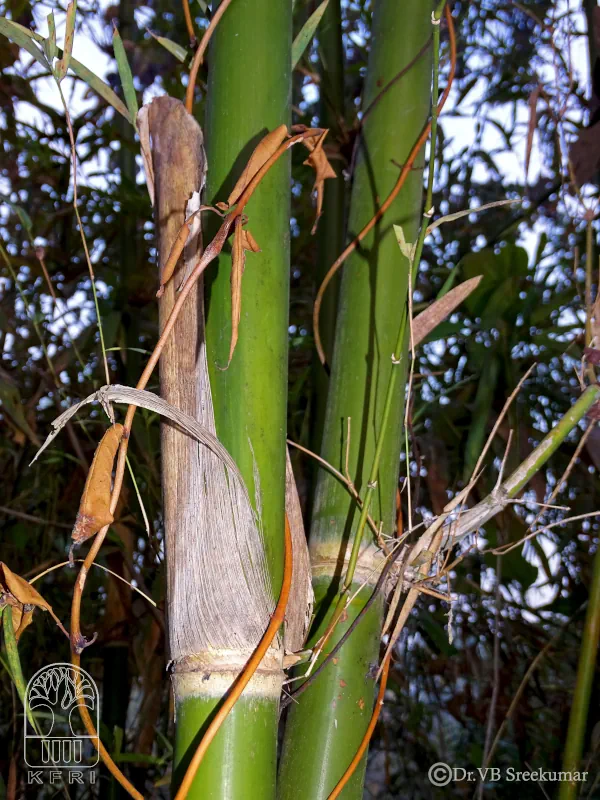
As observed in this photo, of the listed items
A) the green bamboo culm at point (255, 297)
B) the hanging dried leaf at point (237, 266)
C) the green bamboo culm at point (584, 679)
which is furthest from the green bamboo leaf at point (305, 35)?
the green bamboo culm at point (584, 679)

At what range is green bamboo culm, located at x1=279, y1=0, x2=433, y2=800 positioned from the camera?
1.22 ft

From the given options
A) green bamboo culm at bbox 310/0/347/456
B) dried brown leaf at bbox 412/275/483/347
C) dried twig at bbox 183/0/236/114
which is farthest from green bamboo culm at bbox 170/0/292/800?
green bamboo culm at bbox 310/0/347/456

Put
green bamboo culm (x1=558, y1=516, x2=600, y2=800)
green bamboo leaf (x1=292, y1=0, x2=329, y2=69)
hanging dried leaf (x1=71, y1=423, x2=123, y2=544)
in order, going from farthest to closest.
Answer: green bamboo culm (x1=558, y1=516, x2=600, y2=800) → green bamboo leaf (x1=292, y1=0, x2=329, y2=69) → hanging dried leaf (x1=71, y1=423, x2=123, y2=544)

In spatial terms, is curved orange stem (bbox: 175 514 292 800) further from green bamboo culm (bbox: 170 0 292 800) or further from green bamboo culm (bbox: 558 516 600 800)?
green bamboo culm (bbox: 558 516 600 800)

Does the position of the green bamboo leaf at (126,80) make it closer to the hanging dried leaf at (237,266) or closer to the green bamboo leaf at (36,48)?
the green bamboo leaf at (36,48)

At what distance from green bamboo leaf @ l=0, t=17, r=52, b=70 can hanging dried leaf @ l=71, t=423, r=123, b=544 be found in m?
0.18

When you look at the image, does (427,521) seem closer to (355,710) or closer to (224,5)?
(355,710)

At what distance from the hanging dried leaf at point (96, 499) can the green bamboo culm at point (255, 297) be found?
0.06 metres

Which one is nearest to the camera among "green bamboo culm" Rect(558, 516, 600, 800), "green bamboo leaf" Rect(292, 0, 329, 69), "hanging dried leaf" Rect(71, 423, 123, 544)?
"hanging dried leaf" Rect(71, 423, 123, 544)

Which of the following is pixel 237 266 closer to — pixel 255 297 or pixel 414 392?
pixel 255 297

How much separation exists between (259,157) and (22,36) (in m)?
0.13

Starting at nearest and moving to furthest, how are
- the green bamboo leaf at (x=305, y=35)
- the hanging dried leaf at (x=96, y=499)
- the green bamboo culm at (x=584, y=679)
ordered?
1. the hanging dried leaf at (x=96, y=499)
2. the green bamboo leaf at (x=305, y=35)
3. the green bamboo culm at (x=584, y=679)

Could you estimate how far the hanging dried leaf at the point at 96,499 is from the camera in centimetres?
28

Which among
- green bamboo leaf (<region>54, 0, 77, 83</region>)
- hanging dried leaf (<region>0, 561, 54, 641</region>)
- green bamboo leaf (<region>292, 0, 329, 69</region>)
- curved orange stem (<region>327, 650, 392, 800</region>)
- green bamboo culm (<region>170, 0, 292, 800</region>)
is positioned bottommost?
curved orange stem (<region>327, 650, 392, 800</region>)
